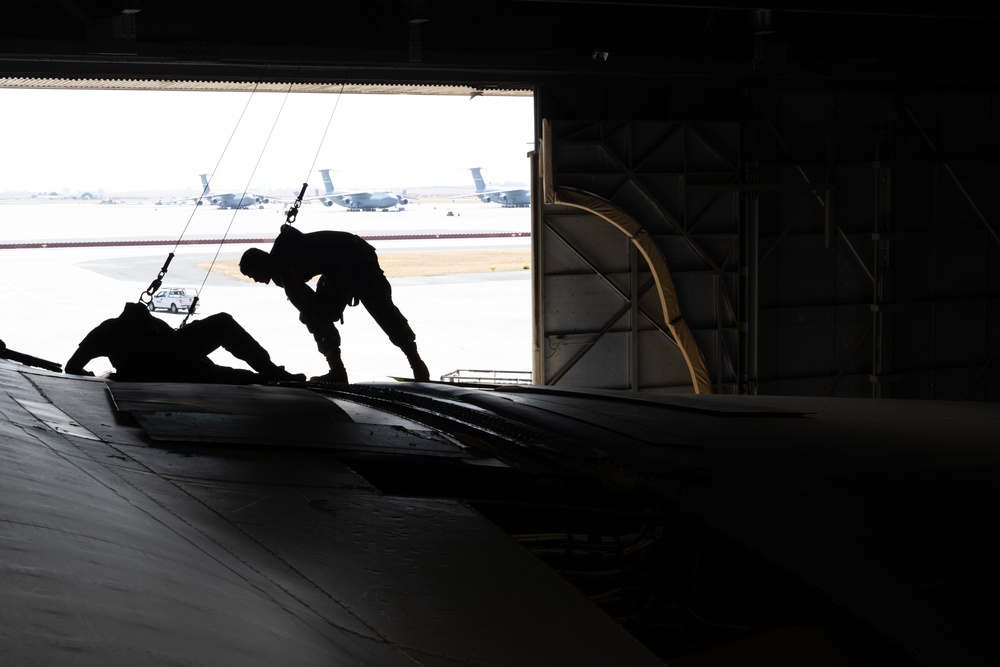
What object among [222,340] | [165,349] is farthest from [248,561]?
[222,340]

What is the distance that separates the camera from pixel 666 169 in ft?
55.1

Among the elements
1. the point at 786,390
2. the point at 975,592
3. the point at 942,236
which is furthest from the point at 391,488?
the point at 942,236

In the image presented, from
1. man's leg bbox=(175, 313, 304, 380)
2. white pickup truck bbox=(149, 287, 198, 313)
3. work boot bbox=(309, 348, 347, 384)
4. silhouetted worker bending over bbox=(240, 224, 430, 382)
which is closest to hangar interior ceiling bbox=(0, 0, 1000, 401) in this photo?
silhouetted worker bending over bbox=(240, 224, 430, 382)

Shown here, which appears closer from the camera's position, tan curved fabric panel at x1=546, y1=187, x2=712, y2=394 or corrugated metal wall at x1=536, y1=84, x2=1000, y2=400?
tan curved fabric panel at x1=546, y1=187, x2=712, y2=394

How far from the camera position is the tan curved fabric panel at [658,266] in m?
16.0

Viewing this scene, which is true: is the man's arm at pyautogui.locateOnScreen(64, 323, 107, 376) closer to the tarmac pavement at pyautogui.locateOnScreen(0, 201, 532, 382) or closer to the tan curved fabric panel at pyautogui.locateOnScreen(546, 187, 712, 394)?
the tan curved fabric panel at pyautogui.locateOnScreen(546, 187, 712, 394)

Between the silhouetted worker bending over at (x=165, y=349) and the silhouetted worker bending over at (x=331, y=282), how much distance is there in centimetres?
204

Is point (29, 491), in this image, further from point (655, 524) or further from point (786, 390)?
point (786, 390)

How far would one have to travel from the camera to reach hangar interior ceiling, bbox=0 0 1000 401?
1498 centimetres

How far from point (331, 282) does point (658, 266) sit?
7208mm

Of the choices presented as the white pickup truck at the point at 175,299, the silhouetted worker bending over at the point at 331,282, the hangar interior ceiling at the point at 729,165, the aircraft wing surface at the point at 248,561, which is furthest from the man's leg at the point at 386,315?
the white pickup truck at the point at 175,299

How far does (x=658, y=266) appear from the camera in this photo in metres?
16.6

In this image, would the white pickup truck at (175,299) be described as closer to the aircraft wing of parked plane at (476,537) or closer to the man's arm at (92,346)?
the man's arm at (92,346)

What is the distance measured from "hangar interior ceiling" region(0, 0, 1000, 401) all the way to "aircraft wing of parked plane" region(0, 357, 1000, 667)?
32.9ft
